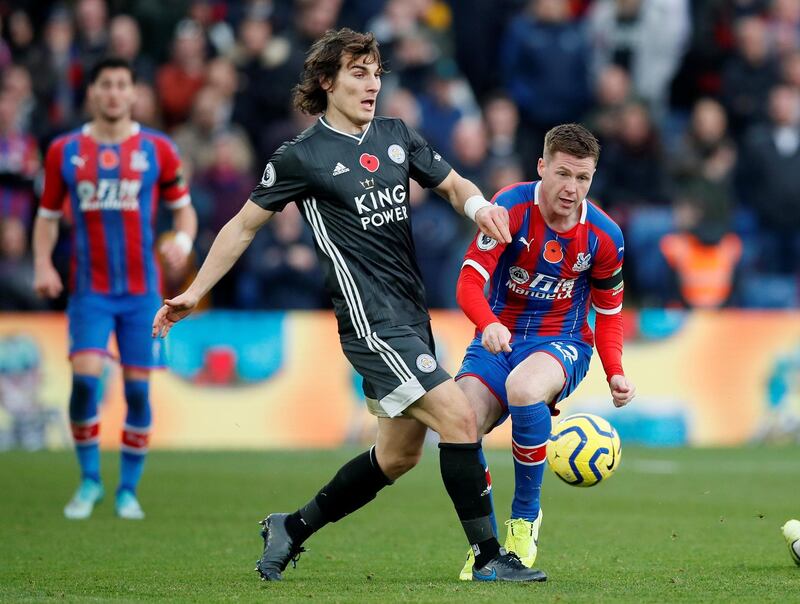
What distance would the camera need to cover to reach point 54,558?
7.68m

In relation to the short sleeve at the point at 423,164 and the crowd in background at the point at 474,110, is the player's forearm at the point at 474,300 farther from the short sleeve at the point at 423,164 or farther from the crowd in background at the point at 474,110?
the crowd in background at the point at 474,110

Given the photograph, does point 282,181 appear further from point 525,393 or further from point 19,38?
point 19,38

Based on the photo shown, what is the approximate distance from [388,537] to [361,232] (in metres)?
2.63

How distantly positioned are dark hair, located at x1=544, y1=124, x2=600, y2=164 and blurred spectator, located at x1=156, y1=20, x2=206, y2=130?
10633 millimetres

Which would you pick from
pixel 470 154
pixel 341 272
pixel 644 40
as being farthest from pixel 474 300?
pixel 644 40

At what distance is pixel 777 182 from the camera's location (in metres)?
17.3

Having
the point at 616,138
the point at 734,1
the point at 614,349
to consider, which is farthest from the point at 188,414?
the point at 734,1

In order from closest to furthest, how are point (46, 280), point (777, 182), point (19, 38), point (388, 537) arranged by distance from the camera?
point (388, 537)
point (46, 280)
point (777, 182)
point (19, 38)

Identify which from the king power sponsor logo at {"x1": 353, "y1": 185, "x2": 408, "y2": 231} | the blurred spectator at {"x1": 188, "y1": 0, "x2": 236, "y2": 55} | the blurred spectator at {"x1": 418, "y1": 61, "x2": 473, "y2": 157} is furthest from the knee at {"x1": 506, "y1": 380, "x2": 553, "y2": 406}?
the blurred spectator at {"x1": 188, "y1": 0, "x2": 236, "y2": 55}

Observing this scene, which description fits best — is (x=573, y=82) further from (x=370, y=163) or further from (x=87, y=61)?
(x=370, y=163)

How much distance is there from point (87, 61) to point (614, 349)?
10.9 m

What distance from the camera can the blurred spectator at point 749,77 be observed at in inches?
711

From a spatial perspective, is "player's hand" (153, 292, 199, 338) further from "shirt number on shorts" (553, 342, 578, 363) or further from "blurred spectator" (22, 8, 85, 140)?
"blurred spectator" (22, 8, 85, 140)

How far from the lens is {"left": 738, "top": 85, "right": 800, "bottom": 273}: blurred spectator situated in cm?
1723
